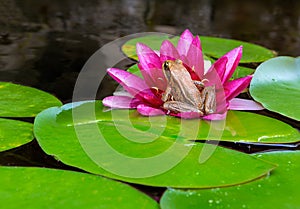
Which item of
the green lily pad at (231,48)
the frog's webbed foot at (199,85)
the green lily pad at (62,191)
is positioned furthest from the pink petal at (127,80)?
the green lily pad at (231,48)

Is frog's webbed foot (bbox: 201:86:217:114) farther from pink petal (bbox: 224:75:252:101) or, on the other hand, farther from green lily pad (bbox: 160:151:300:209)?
green lily pad (bbox: 160:151:300:209)

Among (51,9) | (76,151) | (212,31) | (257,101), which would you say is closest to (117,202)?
(76,151)

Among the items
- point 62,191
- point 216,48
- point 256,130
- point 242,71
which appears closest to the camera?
point 62,191

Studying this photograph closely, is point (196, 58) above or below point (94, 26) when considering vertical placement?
above

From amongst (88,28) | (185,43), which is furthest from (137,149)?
(88,28)

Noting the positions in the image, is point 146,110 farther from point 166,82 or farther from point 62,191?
point 62,191

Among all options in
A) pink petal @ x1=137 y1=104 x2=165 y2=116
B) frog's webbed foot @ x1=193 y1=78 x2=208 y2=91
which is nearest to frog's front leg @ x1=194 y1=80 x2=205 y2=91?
frog's webbed foot @ x1=193 y1=78 x2=208 y2=91

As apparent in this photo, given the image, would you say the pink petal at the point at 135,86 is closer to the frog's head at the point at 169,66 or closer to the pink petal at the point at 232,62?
the frog's head at the point at 169,66
